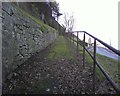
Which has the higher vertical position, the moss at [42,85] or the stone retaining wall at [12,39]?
the stone retaining wall at [12,39]

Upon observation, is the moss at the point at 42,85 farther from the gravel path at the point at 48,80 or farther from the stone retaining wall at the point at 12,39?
the stone retaining wall at the point at 12,39

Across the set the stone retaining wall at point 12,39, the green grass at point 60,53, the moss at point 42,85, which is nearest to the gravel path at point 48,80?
the moss at point 42,85

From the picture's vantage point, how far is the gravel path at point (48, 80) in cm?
343

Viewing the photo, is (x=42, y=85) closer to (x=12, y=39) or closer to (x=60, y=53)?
(x=12, y=39)

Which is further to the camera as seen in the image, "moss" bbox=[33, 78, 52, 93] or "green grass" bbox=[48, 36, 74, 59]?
"green grass" bbox=[48, 36, 74, 59]

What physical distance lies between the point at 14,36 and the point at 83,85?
66.0 inches

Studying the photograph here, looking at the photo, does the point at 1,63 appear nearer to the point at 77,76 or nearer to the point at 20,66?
the point at 20,66

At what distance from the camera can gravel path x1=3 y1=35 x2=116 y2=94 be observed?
3.43m

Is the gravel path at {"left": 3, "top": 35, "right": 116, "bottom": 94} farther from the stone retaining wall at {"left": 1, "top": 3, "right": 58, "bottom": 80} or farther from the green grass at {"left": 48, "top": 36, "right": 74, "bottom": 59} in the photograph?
the green grass at {"left": 48, "top": 36, "right": 74, "bottom": 59}

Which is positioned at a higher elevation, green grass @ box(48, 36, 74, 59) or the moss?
green grass @ box(48, 36, 74, 59)

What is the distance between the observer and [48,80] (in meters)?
3.91

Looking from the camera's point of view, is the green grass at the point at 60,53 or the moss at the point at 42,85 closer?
the moss at the point at 42,85

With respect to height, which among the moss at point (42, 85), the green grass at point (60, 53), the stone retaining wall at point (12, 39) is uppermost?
the stone retaining wall at point (12, 39)

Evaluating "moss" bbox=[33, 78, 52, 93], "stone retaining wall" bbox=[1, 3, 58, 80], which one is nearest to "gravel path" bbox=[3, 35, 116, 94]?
"moss" bbox=[33, 78, 52, 93]
